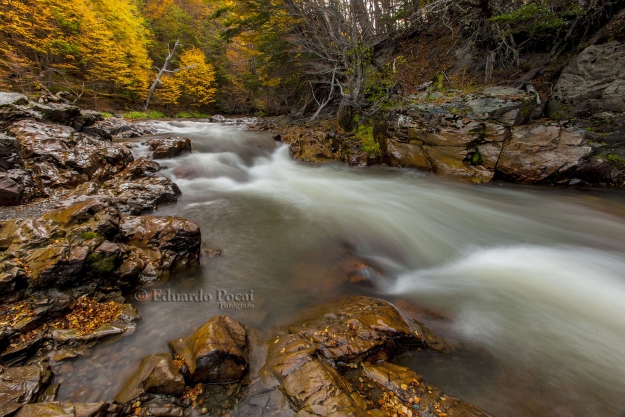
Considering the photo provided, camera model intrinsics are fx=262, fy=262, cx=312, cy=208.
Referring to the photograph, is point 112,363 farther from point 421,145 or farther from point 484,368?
point 421,145

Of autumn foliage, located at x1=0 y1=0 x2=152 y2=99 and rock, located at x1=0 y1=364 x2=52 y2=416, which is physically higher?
autumn foliage, located at x1=0 y1=0 x2=152 y2=99

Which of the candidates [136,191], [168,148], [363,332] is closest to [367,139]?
[168,148]

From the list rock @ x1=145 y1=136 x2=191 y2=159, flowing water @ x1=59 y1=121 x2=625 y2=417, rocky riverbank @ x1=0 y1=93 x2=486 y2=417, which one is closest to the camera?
rocky riverbank @ x1=0 y1=93 x2=486 y2=417

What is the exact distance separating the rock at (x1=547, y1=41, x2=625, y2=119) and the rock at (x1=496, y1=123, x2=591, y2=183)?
3.00 ft

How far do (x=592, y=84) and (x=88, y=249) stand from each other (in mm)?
11999

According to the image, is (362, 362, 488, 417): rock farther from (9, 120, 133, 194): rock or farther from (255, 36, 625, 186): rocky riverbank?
(255, 36, 625, 186): rocky riverbank

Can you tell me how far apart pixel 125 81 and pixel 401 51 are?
18162 millimetres

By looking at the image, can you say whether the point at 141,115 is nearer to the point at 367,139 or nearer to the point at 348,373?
the point at 367,139

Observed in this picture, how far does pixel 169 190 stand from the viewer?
20.0 feet

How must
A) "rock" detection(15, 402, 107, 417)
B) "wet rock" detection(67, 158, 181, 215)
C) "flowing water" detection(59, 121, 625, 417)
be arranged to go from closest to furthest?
"rock" detection(15, 402, 107, 417) < "flowing water" detection(59, 121, 625, 417) < "wet rock" detection(67, 158, 181, 215)

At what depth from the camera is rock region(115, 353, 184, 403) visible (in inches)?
80.2

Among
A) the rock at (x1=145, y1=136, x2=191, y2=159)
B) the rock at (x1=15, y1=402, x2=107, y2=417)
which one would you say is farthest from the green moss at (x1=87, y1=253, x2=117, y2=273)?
the rock at (x1=145, y1=136, x2=191, y2=159)

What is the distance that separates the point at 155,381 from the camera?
2053 mm

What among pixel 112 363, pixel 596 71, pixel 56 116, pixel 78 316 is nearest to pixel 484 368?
pixel 112 363
